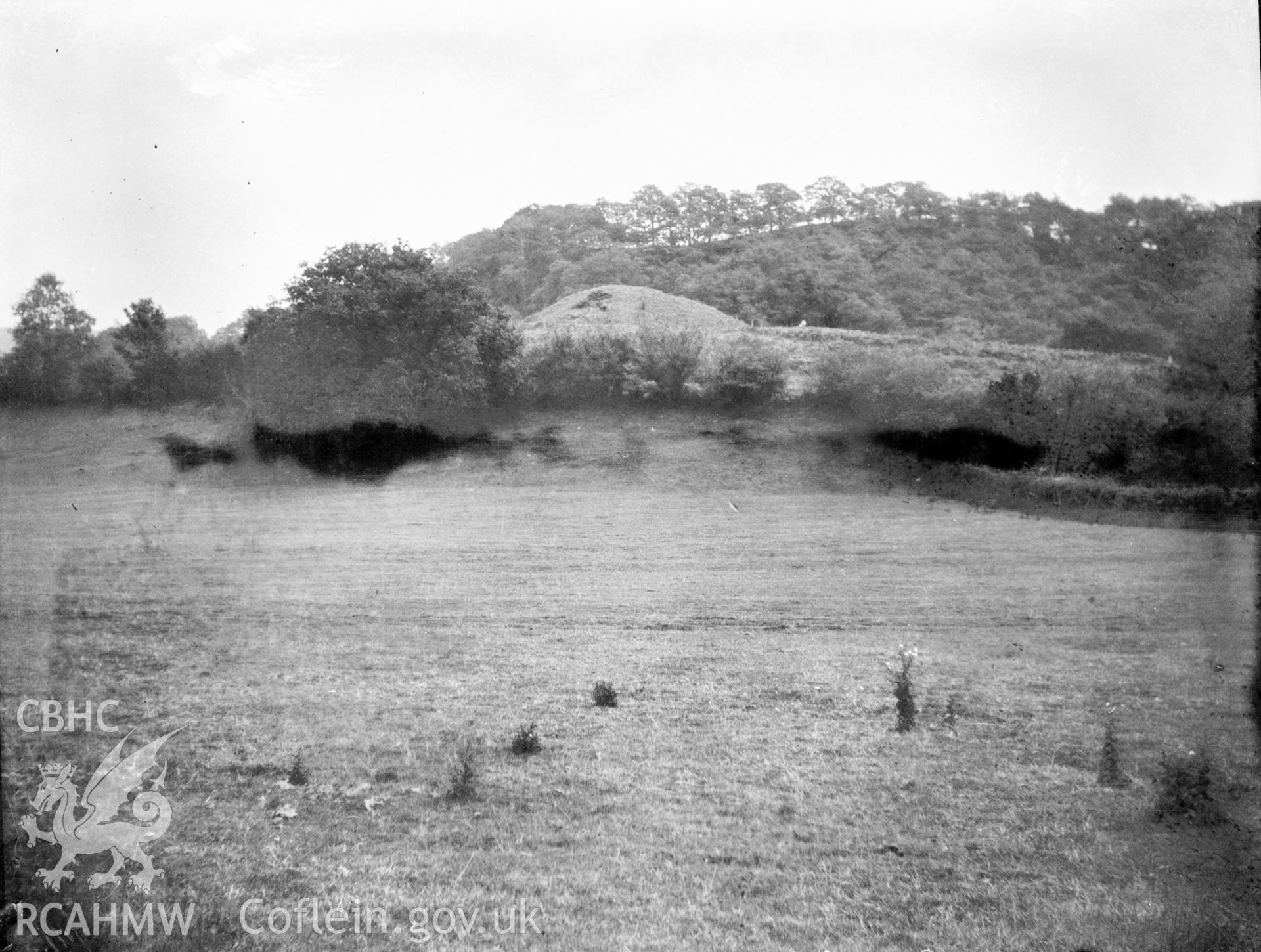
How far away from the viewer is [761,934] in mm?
2928

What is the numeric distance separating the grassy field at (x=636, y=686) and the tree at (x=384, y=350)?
0.29 meters

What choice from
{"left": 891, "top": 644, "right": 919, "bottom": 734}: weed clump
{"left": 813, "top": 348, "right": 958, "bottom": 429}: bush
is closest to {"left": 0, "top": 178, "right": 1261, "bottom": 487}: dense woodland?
{"left": 813, "top": 348, "right": 958, "bottom": 429}: bush

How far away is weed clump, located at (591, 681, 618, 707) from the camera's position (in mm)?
3445

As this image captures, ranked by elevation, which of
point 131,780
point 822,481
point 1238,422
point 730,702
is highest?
point 1238,422

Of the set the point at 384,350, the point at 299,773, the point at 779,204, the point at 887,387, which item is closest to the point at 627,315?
the point at 779,204

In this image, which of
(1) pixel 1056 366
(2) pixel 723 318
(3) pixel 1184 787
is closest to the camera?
(3) pixel 1184 787

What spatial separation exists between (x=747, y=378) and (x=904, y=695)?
1559 millimetres

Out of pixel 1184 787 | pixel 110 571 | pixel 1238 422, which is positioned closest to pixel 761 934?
pixel 1184 787

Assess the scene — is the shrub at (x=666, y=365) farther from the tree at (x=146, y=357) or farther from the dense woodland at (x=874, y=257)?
the tree at (x=146, y=357)

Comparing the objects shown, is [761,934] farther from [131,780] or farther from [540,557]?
[131,780]

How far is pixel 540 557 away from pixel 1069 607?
2.30 metres

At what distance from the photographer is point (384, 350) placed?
3.81 metres

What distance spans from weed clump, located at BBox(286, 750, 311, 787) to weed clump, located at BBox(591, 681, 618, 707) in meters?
1.24

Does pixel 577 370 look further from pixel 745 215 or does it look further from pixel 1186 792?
pixel 1186 792
